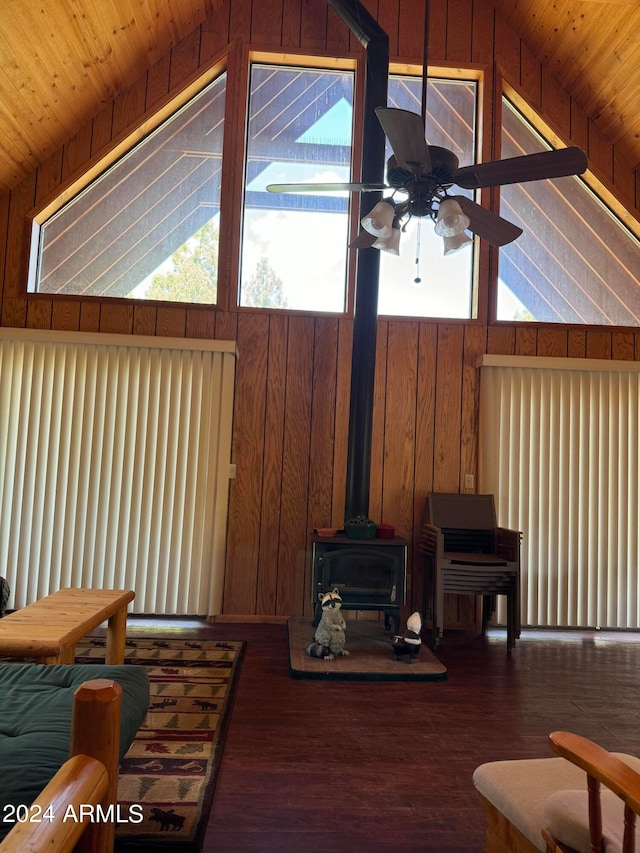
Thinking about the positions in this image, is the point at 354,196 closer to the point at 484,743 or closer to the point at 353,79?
the point at 353,79

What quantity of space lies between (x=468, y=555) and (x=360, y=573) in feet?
2.57

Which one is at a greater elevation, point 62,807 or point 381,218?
point 381,218

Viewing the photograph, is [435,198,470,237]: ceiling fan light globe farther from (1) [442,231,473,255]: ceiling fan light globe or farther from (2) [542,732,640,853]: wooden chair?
(2) [542,732,640,853]: wooden chair

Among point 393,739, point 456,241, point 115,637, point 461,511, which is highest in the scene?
point 456,241

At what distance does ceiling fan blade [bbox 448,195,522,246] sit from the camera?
3.13 metres

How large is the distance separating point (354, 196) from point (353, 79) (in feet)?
3.64

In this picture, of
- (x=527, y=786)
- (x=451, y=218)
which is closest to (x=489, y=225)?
(x=451, y=218)

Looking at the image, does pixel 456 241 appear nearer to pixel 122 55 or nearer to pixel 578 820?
pixel 578 820

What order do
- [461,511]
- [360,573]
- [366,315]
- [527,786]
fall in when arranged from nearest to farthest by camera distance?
[527,786], [360,573], [366,315], [461,511]

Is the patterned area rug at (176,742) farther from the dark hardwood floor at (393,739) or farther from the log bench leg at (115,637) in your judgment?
the log bench leg at (115,637)

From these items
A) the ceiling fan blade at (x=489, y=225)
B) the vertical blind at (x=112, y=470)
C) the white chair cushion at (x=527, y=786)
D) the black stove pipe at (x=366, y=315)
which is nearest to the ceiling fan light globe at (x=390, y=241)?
the ceiling fan blade at (x=489, y=225)

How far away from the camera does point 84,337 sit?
4.83 m

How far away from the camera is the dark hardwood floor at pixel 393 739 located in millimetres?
1987

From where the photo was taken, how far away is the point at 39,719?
1673mm
